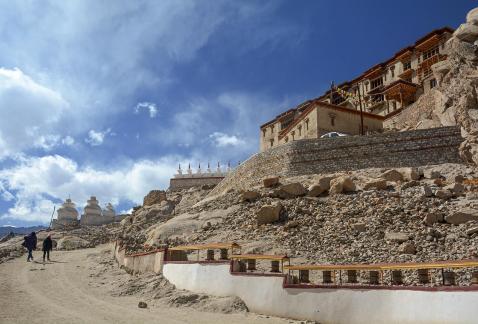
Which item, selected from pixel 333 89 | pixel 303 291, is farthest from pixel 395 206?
pixel 333 89

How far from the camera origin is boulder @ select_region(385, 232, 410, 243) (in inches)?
598

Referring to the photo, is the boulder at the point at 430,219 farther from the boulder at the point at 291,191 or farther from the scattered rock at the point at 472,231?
the boulder at the point at 291,191

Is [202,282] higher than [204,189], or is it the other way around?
[204,189]

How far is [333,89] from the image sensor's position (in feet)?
178

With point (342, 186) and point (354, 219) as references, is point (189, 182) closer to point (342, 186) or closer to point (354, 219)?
point (342, 186)

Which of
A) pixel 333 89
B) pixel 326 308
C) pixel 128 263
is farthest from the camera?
pixel 333 89

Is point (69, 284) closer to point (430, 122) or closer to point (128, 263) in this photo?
point (128, 263)

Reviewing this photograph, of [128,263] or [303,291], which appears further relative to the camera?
[128,263]

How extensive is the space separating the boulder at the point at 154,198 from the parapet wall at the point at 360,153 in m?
17.1

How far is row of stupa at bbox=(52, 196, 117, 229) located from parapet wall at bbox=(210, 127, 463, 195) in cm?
3179

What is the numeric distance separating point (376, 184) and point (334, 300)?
1243 centimetres

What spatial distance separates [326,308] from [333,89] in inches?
1866

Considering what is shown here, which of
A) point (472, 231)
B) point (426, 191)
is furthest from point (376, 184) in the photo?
point (472, 231)

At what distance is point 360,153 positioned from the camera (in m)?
27.7
